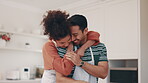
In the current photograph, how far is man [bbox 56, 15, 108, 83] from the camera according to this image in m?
1.37

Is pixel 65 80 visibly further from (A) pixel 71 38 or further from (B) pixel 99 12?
(B) pixel 99 12

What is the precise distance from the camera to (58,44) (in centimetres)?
146

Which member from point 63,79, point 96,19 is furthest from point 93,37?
point 96,19

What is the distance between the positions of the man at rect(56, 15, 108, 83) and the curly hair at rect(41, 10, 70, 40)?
7 centimetres

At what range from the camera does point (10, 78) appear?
3.96 m

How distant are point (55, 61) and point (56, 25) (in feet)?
0.80

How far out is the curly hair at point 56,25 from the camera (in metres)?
1.33

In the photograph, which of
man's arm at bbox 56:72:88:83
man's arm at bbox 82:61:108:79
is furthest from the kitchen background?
man's arm at bbox 56:72:88:83

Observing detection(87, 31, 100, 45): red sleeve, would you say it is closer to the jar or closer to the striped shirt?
the striped shirt

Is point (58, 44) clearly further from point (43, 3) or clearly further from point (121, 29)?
point (43, 3)

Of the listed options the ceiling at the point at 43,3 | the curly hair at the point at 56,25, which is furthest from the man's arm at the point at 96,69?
the ceiling at the point at 43,3

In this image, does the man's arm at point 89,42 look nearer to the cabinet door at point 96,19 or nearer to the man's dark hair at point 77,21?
the man's dark hair at point 77,21

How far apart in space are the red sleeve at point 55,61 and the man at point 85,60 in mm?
42

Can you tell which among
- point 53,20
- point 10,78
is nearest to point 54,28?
point 53,20
